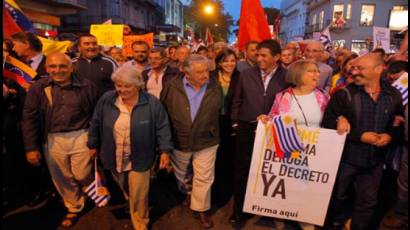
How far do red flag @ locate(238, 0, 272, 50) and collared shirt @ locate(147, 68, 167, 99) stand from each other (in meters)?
1.49

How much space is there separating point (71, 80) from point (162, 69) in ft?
6.20

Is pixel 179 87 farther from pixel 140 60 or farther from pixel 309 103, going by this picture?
pixel 140 60

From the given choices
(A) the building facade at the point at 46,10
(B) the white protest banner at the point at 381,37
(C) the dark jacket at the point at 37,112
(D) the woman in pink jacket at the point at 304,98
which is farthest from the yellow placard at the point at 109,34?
(A) the building facade at the point at 46,10

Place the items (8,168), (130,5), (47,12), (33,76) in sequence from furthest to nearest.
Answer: (130,5)
(47,12)
(8,168)
(33,76)

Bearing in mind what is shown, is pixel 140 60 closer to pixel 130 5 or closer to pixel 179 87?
pixel 179 87

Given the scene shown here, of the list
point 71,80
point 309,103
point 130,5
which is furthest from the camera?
point 130,5

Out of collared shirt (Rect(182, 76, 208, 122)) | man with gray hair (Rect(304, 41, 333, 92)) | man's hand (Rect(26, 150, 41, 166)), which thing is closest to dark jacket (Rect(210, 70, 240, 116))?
collared shirt (Rect(182, 76, 208, 122))

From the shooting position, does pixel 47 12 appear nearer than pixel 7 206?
No

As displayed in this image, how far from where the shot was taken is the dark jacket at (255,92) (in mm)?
3719

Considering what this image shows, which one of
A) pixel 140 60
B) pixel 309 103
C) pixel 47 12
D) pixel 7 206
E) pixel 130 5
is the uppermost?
pixel 130 5

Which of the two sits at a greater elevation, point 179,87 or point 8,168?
point 179,87

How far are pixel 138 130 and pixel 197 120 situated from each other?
2.29 feet

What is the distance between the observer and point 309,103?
345cm

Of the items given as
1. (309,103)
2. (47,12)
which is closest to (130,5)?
(47,12)
